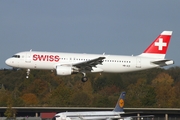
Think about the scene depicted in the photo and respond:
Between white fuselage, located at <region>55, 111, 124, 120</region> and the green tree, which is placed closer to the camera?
white fuselage, located at <region>55, 111, 124, 120</region>

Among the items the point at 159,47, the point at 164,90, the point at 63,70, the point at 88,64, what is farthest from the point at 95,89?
the point at 63,70

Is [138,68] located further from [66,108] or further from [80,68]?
[66,108]

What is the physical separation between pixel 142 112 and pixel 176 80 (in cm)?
4574

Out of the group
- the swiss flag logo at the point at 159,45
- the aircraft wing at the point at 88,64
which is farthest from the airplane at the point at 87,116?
the swiss flag logo at the point at 159,45

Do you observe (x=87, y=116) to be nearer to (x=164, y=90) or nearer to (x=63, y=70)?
(x=63, y=70)

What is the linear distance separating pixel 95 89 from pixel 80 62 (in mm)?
70769

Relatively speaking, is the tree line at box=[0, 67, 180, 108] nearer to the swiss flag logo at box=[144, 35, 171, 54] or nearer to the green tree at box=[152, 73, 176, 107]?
the green tree at box=[152, 73, 176, 107]

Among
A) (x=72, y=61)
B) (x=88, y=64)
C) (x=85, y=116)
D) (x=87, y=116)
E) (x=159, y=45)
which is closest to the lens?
(x=88, y=64)

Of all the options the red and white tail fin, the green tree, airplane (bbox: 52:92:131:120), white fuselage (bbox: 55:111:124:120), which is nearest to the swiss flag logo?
the red and white tail fin

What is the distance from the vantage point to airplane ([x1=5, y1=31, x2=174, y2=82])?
69750 millimetres

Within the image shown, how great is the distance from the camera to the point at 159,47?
250ft

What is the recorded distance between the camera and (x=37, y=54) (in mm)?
70062

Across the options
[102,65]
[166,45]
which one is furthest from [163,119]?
[102,65]

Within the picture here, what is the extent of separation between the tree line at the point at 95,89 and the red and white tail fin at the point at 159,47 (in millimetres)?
27143
